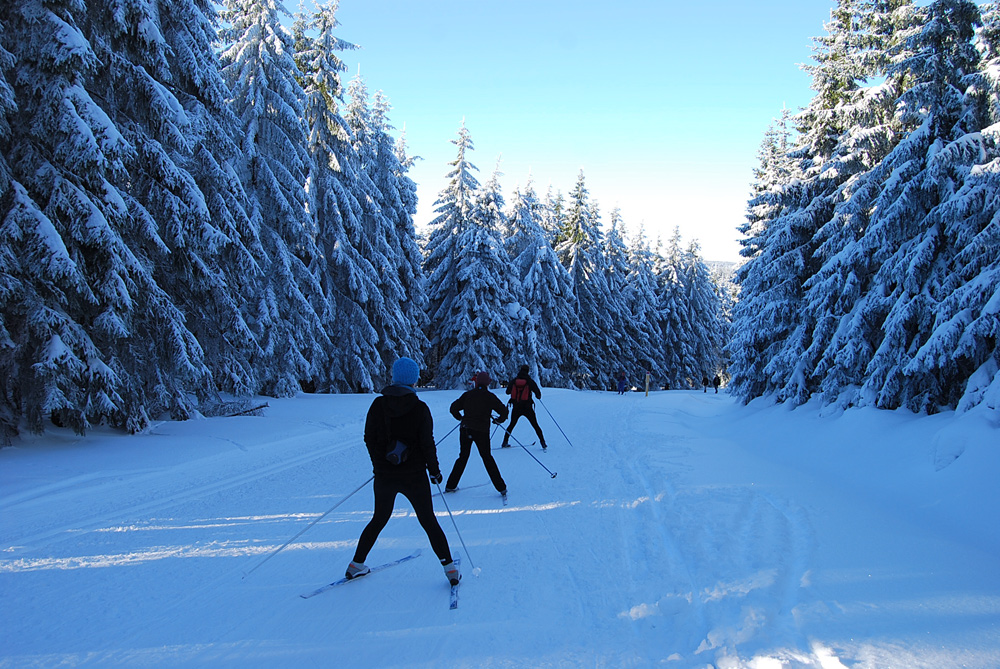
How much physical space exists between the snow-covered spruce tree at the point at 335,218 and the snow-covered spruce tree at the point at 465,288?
5328 mm

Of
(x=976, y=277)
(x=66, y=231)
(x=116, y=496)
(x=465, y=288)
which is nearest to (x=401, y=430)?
(x=116, y=496)

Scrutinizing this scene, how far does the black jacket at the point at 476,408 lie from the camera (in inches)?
301

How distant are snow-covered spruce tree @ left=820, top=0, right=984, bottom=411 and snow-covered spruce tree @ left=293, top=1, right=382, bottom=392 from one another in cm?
1660

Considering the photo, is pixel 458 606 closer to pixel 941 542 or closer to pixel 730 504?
pixel 730 504


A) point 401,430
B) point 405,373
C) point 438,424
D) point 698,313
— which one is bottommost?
point 438,424

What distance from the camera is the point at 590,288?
37781mm

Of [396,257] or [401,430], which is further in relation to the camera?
[396,257]

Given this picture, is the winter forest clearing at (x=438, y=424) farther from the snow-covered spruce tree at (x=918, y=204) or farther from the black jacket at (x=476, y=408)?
the black jacket at (x=476, y=408)

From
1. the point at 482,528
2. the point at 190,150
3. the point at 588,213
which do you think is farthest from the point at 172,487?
the point at 588,213

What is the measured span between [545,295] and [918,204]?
2322cm

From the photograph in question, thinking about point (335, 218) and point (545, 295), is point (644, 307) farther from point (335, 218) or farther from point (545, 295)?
point (335, 218)

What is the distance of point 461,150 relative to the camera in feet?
94.9

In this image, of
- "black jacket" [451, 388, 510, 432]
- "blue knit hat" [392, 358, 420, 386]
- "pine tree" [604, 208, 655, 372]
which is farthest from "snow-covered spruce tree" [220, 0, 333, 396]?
"pine tree" [604, 208, 655, 372]

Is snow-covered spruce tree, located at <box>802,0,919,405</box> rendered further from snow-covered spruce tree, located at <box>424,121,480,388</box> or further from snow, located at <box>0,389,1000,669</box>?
snow-covered spruce tree, located at <box>424,121,480,388</box>
